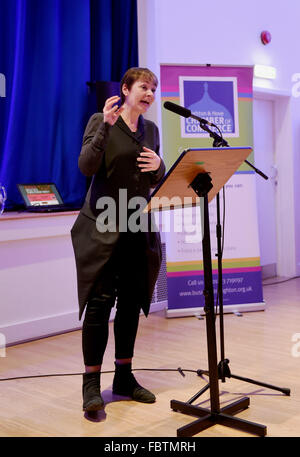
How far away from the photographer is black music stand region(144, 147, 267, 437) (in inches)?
84.1

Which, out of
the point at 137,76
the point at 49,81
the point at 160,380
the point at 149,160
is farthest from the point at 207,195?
the point at 49,81

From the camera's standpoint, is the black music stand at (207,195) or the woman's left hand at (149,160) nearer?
the black music stand at (207,195)

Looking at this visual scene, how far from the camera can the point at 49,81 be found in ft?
14.3

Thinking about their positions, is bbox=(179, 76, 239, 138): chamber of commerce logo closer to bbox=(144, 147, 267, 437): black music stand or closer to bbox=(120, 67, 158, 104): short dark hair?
bbox=(120, 67, 158, 104): short dark hair

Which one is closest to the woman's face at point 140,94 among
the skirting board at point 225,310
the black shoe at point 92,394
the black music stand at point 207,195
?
the black music stand at point 207,195

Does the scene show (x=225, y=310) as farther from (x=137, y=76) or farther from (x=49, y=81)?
(x=137, y=76)

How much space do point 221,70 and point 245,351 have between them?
224 cm

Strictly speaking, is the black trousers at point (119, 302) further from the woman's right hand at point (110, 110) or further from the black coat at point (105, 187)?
the woman's right hand at point (110, 110)

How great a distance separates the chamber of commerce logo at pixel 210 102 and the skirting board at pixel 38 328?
166 cm

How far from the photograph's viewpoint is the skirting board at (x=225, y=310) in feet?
15.1

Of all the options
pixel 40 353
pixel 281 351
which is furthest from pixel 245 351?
pixel 40 353

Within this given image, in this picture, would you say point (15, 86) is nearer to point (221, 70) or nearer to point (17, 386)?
point (221, 70)

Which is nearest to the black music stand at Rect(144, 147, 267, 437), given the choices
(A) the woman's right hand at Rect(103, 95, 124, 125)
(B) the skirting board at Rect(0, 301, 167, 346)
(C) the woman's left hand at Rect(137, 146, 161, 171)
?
(C) the woman's left hand at Rect(137, 146, 161, 171)

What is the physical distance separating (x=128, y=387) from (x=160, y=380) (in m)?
0.32
